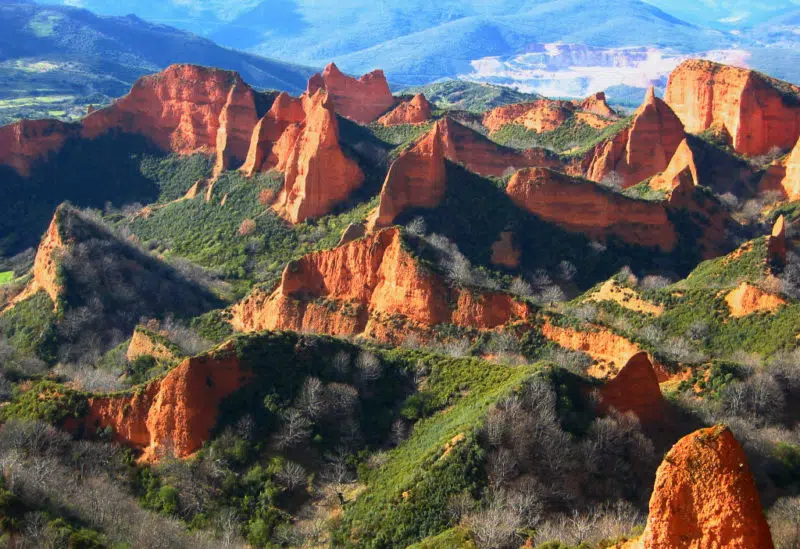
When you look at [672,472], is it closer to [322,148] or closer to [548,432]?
[548,432]

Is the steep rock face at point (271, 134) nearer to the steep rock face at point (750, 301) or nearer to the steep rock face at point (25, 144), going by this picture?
the steep rock face at point (25, 144)

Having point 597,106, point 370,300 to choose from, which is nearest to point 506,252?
point 370,300

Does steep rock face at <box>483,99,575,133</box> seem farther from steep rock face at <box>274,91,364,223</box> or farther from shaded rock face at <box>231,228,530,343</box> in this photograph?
shaded rock face at <box>231,228,530,343</box>

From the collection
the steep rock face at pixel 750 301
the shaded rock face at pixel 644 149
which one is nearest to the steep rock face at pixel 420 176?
the shaded rock face at pixel 644 149

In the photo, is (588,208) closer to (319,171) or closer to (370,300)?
(319,171)

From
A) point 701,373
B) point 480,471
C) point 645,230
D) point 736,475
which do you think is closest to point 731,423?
point 701,373

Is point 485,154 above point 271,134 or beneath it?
beneath
